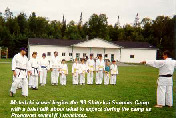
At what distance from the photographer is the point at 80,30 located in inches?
3031

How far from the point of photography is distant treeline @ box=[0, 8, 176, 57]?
2147 inches

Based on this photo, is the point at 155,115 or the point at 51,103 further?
the point at 51,103

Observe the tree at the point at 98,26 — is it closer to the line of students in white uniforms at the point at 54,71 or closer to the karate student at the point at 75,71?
the karate student at the point at 75,71

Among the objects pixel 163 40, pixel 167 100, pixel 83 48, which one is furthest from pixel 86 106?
pixel 163 40

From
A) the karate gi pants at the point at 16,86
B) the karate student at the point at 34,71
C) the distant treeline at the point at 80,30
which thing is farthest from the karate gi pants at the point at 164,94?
the distant treeline at the point at 80,30

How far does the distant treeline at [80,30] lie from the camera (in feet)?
179

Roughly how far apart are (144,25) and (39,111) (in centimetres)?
6731

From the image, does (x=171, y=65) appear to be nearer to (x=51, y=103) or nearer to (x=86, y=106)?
(x=86, y=106)

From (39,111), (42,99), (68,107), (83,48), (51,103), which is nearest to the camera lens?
(39,111)

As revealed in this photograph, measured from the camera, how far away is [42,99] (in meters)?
9.41

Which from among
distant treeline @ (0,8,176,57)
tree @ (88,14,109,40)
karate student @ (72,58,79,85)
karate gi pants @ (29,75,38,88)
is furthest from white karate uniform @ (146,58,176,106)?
tree @ (88,14,109,40)

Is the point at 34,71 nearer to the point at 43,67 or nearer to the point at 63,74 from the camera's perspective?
the point at 43,67

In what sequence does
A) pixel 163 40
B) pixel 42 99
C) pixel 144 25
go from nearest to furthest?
pixel 42 99, pixel 163 40, pixel 144 25

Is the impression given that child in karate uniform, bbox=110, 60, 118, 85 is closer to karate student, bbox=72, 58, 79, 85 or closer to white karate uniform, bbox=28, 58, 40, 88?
karate student, bbox=72, 58, 79, 85
